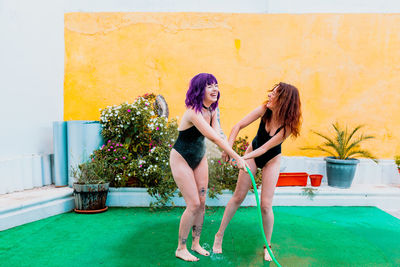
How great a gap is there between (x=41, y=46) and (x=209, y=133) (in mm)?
4307

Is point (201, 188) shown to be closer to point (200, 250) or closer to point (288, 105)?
point (200, 250)

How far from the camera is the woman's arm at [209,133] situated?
2613 mm

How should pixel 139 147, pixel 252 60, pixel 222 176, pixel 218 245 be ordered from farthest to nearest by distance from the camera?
pixel 252 60 → pixel 139 147 → pixel 222 176 → pixel 218 245

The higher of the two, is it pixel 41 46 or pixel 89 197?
pixel 41 46

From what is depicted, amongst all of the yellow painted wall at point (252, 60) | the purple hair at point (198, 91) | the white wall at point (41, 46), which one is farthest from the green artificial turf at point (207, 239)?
the yellow painted wall at point (252, 60)

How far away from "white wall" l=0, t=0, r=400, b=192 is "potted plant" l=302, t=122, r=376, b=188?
2.40 m

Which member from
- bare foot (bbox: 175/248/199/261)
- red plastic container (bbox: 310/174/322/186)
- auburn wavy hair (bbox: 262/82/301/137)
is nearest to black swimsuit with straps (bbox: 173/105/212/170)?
auburn wavy hair (bbox: 262/82/301/137)

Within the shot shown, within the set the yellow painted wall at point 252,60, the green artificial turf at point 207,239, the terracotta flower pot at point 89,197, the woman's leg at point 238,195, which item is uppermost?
the yellow painted wall at point 252,60

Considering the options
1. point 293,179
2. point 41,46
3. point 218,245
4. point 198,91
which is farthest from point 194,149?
point 41,46

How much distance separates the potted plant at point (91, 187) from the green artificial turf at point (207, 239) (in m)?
0.16

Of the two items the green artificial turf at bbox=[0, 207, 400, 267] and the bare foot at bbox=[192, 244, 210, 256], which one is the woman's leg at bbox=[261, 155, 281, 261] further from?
the bare foot at bbox=[192, 244, 210, 256]

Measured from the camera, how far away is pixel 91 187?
4.27m

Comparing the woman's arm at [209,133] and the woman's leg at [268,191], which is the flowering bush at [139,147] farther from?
the woman's arm at [209,133]

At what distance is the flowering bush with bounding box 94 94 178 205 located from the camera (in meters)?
4.62
